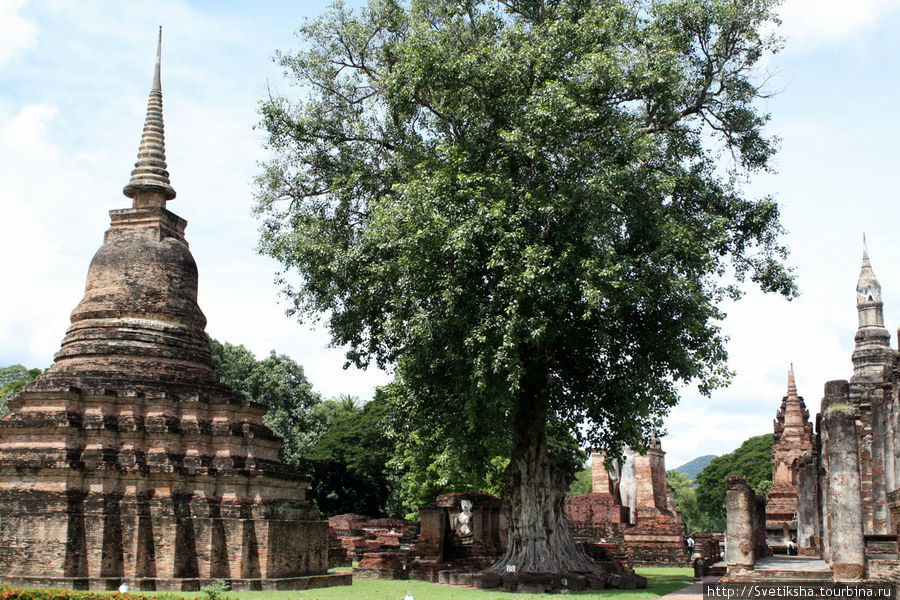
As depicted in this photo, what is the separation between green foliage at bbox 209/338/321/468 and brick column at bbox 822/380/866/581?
3675 cm

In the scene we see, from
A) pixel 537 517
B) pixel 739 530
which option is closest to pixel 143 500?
pixel 537 517

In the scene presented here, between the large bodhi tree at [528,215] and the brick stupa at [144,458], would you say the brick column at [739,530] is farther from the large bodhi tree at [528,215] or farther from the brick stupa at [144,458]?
the brick stupa at [144,458]

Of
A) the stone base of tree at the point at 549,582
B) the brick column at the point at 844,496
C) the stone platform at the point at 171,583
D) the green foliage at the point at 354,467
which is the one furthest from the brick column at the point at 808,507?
the green foliage at the point at 354,467

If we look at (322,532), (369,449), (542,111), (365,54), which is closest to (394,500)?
(369,449)

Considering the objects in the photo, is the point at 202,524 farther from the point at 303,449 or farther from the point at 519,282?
the point at 303,449

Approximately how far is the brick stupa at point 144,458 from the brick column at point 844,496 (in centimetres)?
1111

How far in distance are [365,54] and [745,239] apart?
10.3m

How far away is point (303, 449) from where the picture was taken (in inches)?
1912

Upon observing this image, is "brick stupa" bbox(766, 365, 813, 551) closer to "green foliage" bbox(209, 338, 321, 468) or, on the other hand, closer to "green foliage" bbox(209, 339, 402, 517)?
"green foliage" bbox(209, 339, 402, 517)

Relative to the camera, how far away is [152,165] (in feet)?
76.3

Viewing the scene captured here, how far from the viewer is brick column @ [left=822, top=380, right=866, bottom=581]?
46.6 ft

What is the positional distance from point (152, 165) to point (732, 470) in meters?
58.7

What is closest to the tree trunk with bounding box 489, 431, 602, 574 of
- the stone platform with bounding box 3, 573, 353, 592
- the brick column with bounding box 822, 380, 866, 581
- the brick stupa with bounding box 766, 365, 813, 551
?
the stone platform with bounding box 3, 573, 353, 592

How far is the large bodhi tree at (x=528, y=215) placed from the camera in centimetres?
1733
